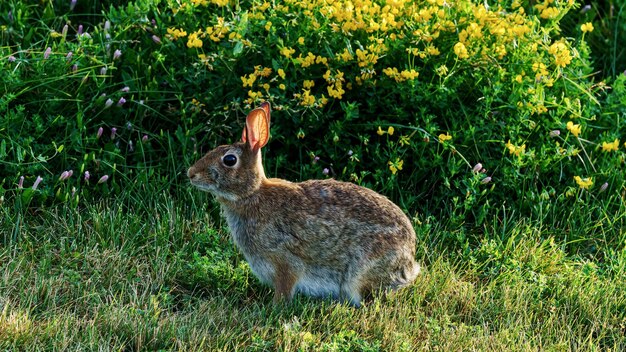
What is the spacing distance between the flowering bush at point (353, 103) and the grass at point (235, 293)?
314 millimetres

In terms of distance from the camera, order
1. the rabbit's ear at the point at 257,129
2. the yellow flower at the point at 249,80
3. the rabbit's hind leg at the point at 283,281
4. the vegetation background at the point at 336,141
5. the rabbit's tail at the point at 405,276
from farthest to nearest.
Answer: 1. the yellow flower at the point at 249,80
2. the vegetation background at the point at 336,141
3. the rabbit's tail at the point at 405,276
4. the rabbit's hind leg at the point at 283,281
5. the rabbit's ear at the point at 257,129

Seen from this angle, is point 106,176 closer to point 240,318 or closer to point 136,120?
point 136,120

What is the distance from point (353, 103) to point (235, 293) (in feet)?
4.75

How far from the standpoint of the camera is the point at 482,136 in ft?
21.1

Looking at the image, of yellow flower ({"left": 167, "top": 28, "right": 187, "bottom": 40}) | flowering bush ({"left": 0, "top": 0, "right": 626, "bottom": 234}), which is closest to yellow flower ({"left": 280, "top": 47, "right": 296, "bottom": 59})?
flowering bush ({"left": 0, "top": 0, "right": 626, "bottom": 234})

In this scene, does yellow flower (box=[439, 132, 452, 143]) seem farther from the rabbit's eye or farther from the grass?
the rabbit's eye

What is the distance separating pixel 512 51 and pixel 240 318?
2619 mm

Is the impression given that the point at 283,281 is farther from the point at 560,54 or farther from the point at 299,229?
the point at 560,54

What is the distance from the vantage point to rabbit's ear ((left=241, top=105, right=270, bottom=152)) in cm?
528

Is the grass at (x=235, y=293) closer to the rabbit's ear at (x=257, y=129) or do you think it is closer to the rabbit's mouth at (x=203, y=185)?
the rabbit's mouth at (x=203, y=185)

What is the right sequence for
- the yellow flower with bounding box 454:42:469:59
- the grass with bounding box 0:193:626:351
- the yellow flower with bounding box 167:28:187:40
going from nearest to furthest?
the grass with bounding box 0:193:626:351 < the yellow flower with bounding box 454:42:469:59 < the yellow flower with bounding box 167:28:187:40

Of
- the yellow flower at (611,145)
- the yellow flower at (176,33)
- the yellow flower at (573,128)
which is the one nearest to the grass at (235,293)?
the yellow flower at (611,145)

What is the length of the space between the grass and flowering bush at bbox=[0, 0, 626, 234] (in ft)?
1.03

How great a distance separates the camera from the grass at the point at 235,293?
5.08 meters
